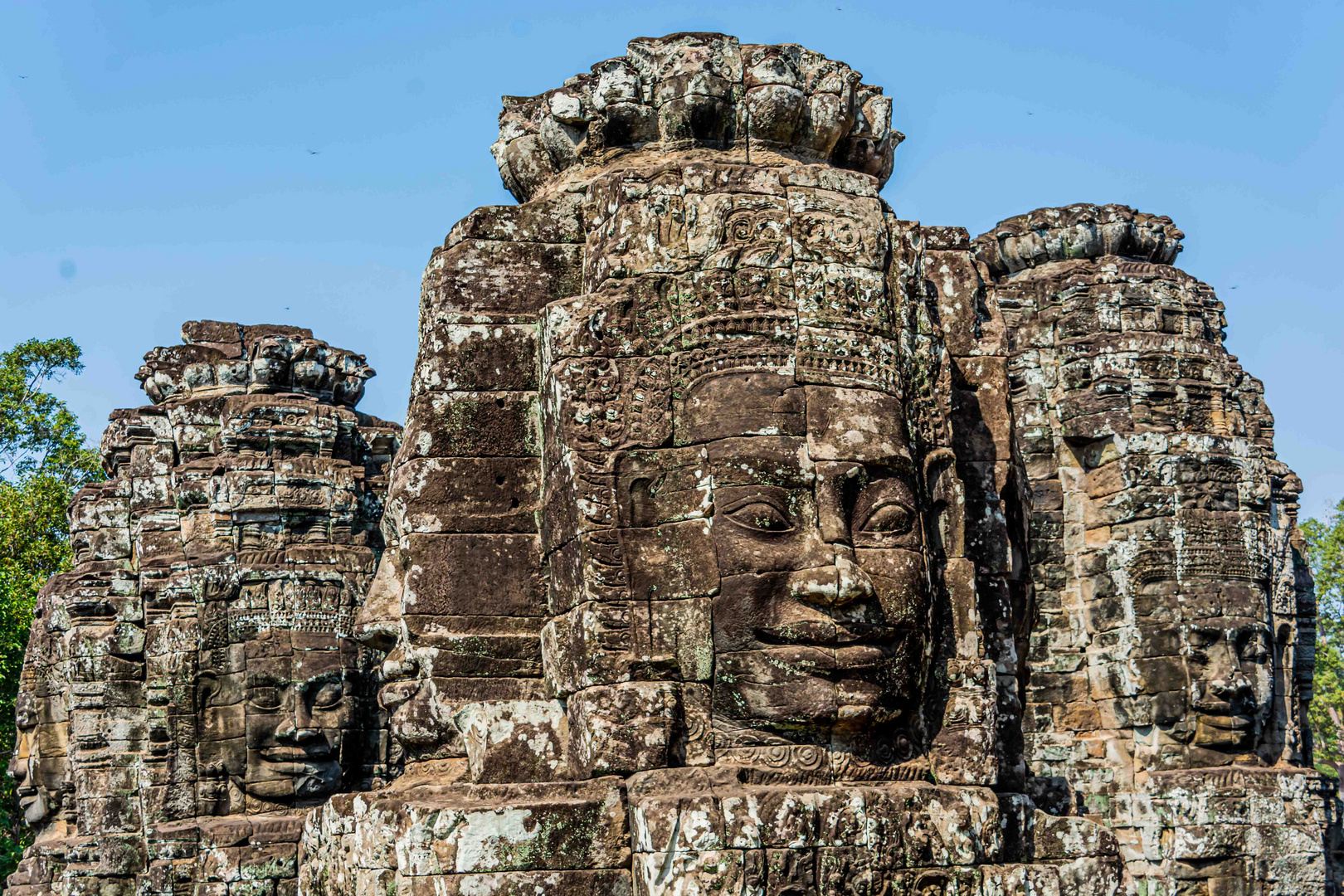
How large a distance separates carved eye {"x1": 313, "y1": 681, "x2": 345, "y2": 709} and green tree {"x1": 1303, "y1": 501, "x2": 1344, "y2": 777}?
30111 millimetres

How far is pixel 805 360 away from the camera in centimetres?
770

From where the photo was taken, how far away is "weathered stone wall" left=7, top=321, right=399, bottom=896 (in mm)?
14734

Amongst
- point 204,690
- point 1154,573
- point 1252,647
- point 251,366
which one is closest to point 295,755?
point 204,690

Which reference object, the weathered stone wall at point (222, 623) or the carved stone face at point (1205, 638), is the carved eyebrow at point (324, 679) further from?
the carved stone face at point (1205, 638)

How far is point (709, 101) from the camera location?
845 centimetres

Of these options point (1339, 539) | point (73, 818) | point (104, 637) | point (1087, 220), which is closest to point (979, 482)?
point (1087, 220)

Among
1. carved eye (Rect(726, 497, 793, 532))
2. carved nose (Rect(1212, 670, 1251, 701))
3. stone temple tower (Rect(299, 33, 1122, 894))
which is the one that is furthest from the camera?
carved nose (Rect(1212, 670, 1251, 701))

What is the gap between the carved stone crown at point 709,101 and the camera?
27.9 ft

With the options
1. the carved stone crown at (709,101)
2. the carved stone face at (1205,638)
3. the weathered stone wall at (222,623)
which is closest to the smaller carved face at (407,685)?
the carved stone crown at (709,101)

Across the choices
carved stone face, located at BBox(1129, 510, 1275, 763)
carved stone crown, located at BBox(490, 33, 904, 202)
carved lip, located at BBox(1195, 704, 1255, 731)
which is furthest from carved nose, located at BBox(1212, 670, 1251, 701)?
carved stone crown, located at BBox(490, 33, 904, 202)

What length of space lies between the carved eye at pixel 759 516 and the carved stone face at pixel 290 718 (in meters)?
8.12

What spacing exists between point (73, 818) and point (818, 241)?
1530 cm

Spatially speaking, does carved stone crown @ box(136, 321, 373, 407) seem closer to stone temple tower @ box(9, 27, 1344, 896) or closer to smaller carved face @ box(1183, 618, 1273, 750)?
stone temple tower @ box(9, 27, 1344, 896)

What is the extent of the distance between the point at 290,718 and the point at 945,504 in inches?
329
